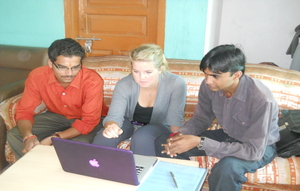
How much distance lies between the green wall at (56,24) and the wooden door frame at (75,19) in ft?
0.14

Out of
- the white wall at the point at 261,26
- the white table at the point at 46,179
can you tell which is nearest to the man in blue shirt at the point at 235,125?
the white table at the point at 46,179

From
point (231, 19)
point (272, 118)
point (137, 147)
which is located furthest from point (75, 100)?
point (231, 19)

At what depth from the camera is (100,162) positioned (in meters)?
1.09

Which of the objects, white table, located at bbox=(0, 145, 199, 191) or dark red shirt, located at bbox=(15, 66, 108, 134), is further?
dark red shirt, located at bbox=(15, 66, 108, 134)

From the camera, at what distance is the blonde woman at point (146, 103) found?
1720mm

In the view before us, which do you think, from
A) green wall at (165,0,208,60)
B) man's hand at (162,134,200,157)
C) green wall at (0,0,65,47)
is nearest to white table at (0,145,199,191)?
man's hand at (162,134,200,157)

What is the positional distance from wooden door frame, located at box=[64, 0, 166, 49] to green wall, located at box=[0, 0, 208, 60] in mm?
42

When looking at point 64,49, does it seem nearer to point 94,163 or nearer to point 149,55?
point 149,55

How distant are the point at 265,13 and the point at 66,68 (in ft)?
8.79

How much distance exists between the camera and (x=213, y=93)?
5.65ft

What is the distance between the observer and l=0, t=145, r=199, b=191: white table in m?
1.10

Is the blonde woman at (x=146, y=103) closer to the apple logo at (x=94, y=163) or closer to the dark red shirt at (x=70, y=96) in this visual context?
the dark red shirt at (x=70, y=96)

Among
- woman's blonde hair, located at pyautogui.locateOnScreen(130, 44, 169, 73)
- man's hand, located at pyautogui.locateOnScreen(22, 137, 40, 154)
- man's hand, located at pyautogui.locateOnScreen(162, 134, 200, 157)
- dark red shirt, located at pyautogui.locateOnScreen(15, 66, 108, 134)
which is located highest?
woman's blonde hair, located at pyautogui.locateOnScreen(130, 44, 169, 73)

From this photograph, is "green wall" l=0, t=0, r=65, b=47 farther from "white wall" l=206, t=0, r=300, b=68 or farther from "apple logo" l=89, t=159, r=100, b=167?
"apple logo" l=89, t=159, r=100, b=167
